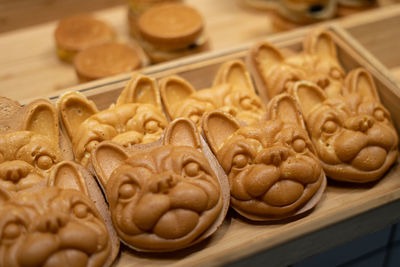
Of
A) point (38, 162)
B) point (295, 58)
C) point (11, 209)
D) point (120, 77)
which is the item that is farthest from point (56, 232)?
point (295, 58)

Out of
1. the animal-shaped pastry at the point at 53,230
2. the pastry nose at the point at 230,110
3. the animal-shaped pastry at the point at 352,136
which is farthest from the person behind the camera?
the pastry nose at the point at 230,110

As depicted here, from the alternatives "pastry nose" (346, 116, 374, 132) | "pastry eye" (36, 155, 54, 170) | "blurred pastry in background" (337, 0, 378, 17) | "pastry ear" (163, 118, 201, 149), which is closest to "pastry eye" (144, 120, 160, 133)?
"pastry ear" (163, 118, 201, 149)

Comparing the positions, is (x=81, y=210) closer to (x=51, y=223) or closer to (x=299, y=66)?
(x=51, y=223)

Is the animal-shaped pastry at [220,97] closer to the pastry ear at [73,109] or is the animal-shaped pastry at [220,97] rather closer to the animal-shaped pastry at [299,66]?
the animal-shaped pastry at [299,66]

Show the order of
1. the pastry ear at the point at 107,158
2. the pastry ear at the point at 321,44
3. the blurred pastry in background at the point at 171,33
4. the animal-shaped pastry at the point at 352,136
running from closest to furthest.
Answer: the pastry ear at the point at 107,158 < the animal-shaped pastry at the point at 352,136 < the pastry ear at the point at 321,44 < the blurred pastry in background at the point at 171,33

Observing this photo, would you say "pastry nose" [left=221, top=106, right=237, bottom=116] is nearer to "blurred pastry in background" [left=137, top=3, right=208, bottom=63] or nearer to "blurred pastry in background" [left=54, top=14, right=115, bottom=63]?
"blurred pastry in background" [left=137, top=3, right=208, bottom=63]

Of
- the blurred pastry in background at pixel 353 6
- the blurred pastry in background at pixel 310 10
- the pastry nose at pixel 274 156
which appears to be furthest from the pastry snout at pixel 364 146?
the blurred pastry in background at pixel 353 6

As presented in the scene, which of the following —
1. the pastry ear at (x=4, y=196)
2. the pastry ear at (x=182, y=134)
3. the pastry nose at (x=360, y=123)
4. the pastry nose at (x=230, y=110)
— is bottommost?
the pastry ear at (x=4, y=196)
